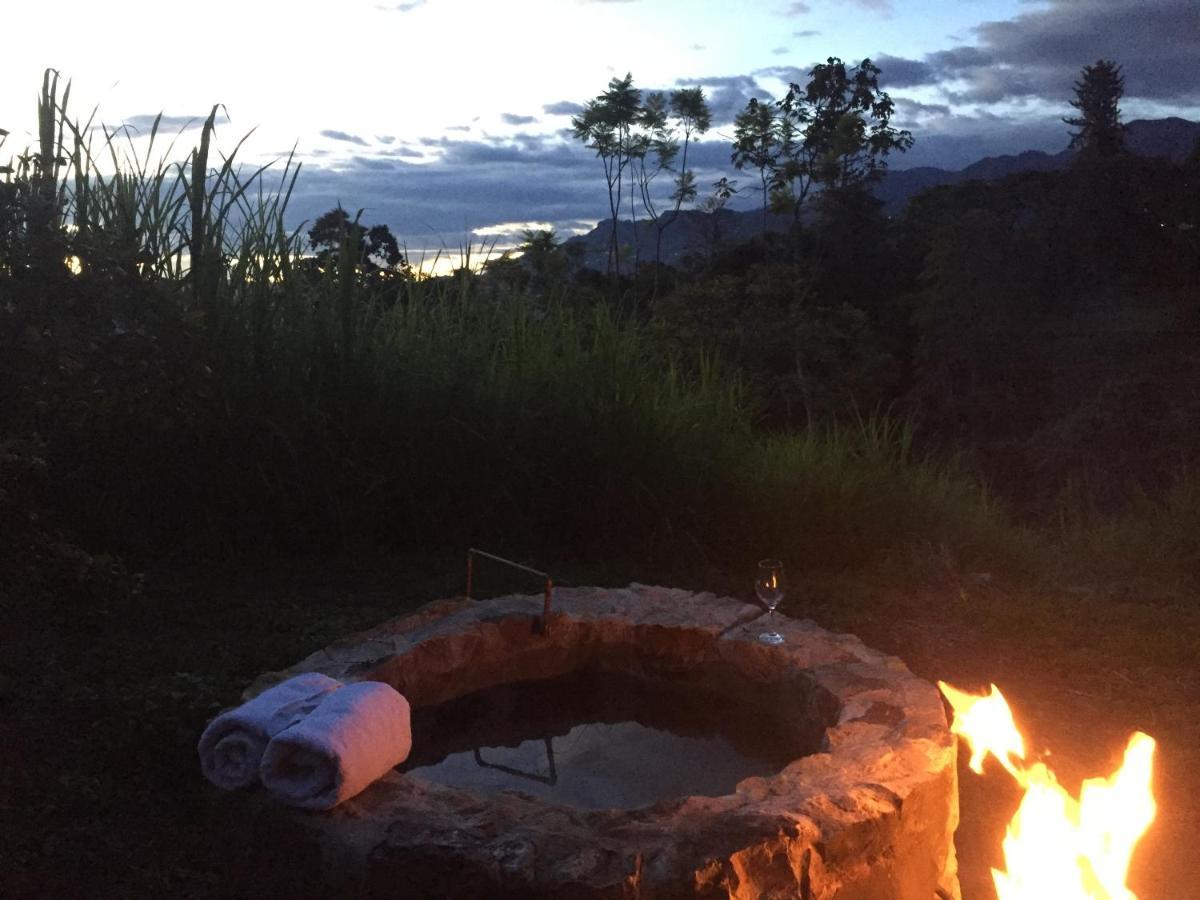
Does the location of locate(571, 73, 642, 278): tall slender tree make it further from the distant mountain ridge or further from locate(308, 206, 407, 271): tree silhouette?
locate(308, 206, 407, 271): tree silhouette

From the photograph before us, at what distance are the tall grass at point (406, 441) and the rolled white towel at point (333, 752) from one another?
2461mm

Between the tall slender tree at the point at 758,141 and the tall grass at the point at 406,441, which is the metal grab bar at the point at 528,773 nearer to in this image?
the tall grass at the point at 406,441

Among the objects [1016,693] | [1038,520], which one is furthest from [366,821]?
[1038,520]

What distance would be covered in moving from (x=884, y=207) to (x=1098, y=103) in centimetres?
389

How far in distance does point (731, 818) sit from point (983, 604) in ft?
9.20

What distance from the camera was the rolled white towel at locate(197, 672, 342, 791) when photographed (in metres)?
2.07

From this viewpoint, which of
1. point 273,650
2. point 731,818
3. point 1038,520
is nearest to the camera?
point 731,818

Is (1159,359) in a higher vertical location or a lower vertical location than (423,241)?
lower

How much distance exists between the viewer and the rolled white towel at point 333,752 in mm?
1973

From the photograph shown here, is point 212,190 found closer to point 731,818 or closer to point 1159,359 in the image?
point 731,818

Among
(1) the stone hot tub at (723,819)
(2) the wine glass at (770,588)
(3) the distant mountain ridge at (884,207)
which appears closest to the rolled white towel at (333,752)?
(1) the stone hot tub at (723,819)

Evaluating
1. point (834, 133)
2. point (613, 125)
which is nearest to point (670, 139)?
point (613, 125)

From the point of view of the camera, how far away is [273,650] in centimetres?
334

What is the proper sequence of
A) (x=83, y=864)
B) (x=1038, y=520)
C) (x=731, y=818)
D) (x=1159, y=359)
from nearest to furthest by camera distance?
(x=731, y=818)
(x=83, y=864)
(x=1038, y=520)
(x=1159, y=359)
